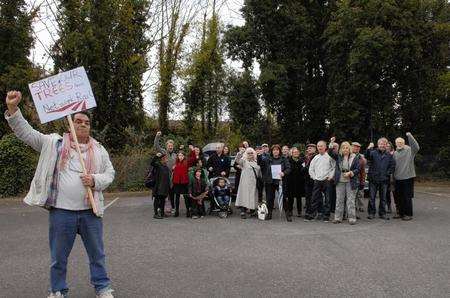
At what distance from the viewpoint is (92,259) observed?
5.39 meters

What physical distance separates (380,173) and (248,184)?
313cm

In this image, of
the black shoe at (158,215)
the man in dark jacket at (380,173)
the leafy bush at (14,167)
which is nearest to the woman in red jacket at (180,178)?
Answer: the black shoe at (158,215)

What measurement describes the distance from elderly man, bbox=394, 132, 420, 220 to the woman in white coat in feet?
10.8

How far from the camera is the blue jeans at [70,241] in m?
5.20

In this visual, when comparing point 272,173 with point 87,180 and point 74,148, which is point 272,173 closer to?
point 74,148

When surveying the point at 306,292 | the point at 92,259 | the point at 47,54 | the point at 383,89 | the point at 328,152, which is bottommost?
the point at 306,292

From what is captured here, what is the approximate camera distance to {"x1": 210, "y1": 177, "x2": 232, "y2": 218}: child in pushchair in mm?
12703

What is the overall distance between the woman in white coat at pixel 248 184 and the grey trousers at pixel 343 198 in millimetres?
2035

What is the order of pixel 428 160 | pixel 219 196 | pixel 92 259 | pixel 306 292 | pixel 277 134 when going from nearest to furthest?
pixel 92 259
pixel 306 292
pixel 219 196
pixel 428 160
pixel 277 134

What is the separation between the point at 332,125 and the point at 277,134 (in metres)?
3.79

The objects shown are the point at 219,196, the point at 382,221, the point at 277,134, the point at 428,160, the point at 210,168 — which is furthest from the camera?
the point at 277,134

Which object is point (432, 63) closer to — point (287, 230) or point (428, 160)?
point (428, 160)

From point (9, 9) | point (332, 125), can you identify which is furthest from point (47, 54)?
point (332, 125)

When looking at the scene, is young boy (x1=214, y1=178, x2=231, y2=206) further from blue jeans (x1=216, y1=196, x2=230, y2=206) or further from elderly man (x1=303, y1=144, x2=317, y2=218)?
elderly man (x1=303, y1=144, x2=317, y2=218)
